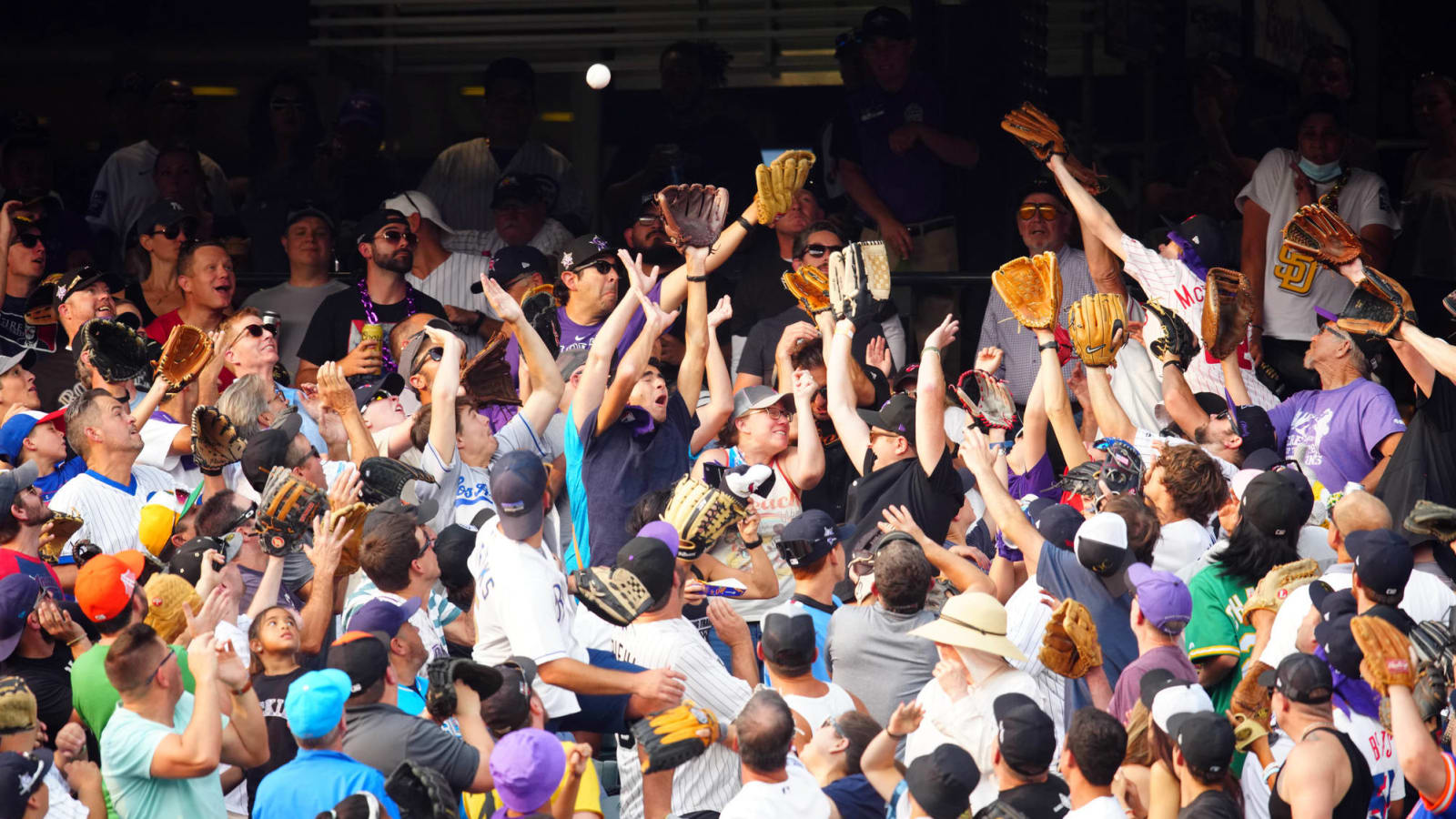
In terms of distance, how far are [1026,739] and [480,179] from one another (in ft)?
21.2

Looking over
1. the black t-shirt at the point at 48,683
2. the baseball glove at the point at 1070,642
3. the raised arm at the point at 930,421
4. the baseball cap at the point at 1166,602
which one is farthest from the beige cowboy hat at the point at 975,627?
the black t-shirt at the point at 48,683

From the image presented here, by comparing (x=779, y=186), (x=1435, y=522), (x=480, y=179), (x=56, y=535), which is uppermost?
(x=779, y=186)

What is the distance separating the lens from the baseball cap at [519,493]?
20.3 ft

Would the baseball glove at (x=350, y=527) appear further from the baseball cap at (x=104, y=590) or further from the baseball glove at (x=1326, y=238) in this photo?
the baseball glove at (x=1326, y=238)

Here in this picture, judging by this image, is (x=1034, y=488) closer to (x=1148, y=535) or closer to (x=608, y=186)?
(x=1148, y=535)

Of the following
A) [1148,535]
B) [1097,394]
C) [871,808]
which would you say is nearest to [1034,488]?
[1097,394]

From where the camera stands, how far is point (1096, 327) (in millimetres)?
8273

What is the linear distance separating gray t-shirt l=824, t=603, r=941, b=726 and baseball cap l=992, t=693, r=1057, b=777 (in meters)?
0.98

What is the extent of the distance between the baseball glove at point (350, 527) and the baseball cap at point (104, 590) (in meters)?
0.79

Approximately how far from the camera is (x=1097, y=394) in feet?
27.5

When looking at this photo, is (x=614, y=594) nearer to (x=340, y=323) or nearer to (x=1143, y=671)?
(x=1143, y=671)

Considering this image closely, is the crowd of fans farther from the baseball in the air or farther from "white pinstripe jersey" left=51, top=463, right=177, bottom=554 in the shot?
the baseball in the air

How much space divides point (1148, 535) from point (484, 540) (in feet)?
8.04

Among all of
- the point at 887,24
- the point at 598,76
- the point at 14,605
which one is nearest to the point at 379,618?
the point at 14,605
